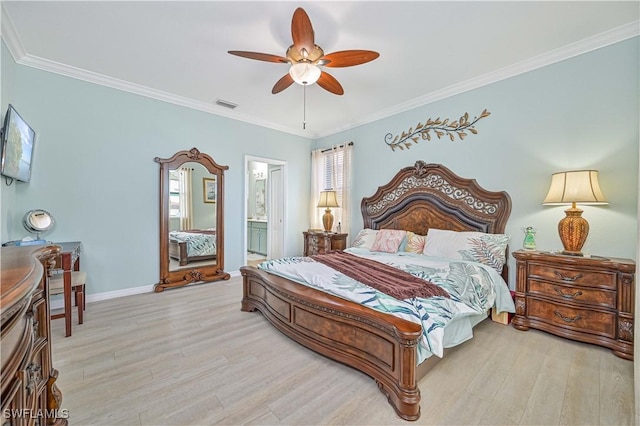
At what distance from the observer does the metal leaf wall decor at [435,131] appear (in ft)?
11.6

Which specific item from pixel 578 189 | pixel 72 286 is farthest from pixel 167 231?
pixel 578 189

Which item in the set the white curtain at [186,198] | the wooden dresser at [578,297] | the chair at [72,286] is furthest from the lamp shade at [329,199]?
the chair at [72,286]

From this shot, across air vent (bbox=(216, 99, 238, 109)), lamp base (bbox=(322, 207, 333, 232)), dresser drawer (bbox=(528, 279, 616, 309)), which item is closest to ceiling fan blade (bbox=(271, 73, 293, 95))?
air vent (bbox=(216, 99, 238, 109))

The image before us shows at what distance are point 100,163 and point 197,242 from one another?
64.4 inches

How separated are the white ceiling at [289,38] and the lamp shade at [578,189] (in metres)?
1.31

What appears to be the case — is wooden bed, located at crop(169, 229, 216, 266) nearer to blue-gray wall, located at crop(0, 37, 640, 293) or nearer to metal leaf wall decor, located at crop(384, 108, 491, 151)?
blue-gray wall, located at crop(0, 37, 640, 293)

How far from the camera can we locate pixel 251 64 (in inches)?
120

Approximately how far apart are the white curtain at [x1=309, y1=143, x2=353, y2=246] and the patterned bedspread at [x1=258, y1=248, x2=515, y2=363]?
A: 1.83 metres

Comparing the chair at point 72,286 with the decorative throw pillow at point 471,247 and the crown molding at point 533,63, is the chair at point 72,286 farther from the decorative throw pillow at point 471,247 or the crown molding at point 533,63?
the crown molding at point 533,63

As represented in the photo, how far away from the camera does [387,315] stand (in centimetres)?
177

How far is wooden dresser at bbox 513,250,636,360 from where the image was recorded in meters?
2.19

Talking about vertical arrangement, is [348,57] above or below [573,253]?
above

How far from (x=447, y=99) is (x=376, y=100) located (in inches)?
38.5

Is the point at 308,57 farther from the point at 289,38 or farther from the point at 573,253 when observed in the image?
the point at 573,253
